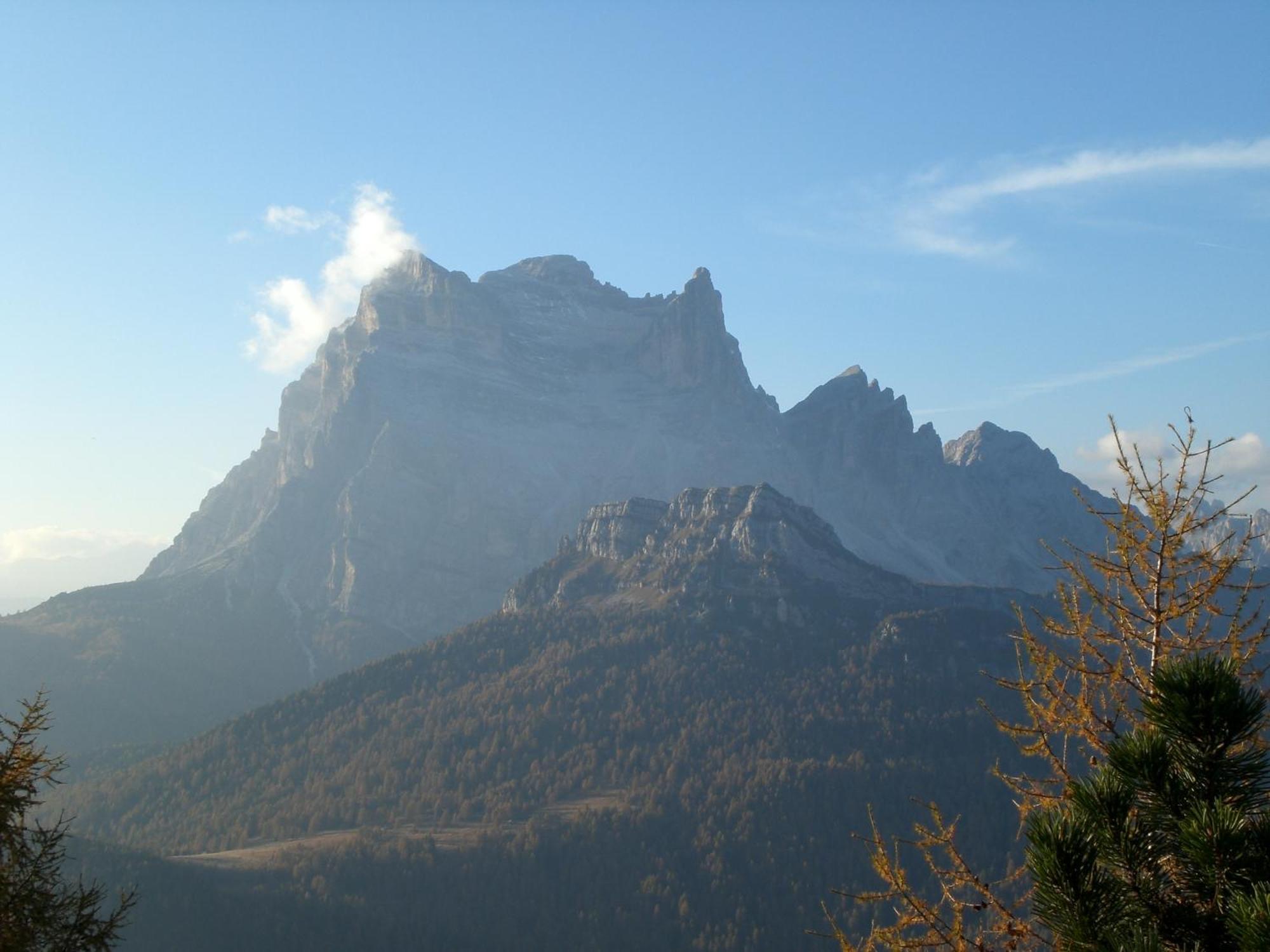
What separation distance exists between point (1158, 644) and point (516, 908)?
138m

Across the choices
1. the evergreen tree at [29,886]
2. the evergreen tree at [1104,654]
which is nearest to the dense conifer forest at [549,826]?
the evergreen tree at [29,886]

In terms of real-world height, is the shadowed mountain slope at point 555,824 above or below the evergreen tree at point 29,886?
below

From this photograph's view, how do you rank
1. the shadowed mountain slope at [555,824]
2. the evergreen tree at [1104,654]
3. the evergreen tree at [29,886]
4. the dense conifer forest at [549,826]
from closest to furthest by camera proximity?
the evergreen tree at [1104,654] → the evergreen tree at [29,886] → the dense conifer forest at [549,826] → the shadowed mountain slope at [555,824]

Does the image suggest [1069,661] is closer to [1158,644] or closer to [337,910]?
[1158,644]

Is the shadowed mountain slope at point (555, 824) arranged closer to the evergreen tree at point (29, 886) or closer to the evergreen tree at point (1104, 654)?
the evergreen tree at point (29, 886)

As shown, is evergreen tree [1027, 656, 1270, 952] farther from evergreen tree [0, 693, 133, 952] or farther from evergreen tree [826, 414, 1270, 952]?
evergreen tree [0, 693, 133, 952]

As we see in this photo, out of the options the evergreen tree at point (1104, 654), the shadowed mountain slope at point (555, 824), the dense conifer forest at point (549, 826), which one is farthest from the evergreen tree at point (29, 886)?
the dense conifer forest at point (549, 826)

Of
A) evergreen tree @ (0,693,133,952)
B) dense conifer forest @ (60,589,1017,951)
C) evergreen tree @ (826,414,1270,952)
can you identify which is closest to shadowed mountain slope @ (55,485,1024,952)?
dense conifer forest @ (60,589,1017,951)

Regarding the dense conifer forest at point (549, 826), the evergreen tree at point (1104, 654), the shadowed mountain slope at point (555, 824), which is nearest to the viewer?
the evergreen tree at point (1104, 654)

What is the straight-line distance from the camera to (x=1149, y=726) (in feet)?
39.7

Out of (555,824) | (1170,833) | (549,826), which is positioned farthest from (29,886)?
(555,824)

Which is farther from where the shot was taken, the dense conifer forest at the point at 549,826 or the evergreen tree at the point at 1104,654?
the dense conifer forest at the point at 549,826

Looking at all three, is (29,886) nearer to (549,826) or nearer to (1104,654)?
(1104,654)

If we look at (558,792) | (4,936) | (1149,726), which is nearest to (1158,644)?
(1149,726)
